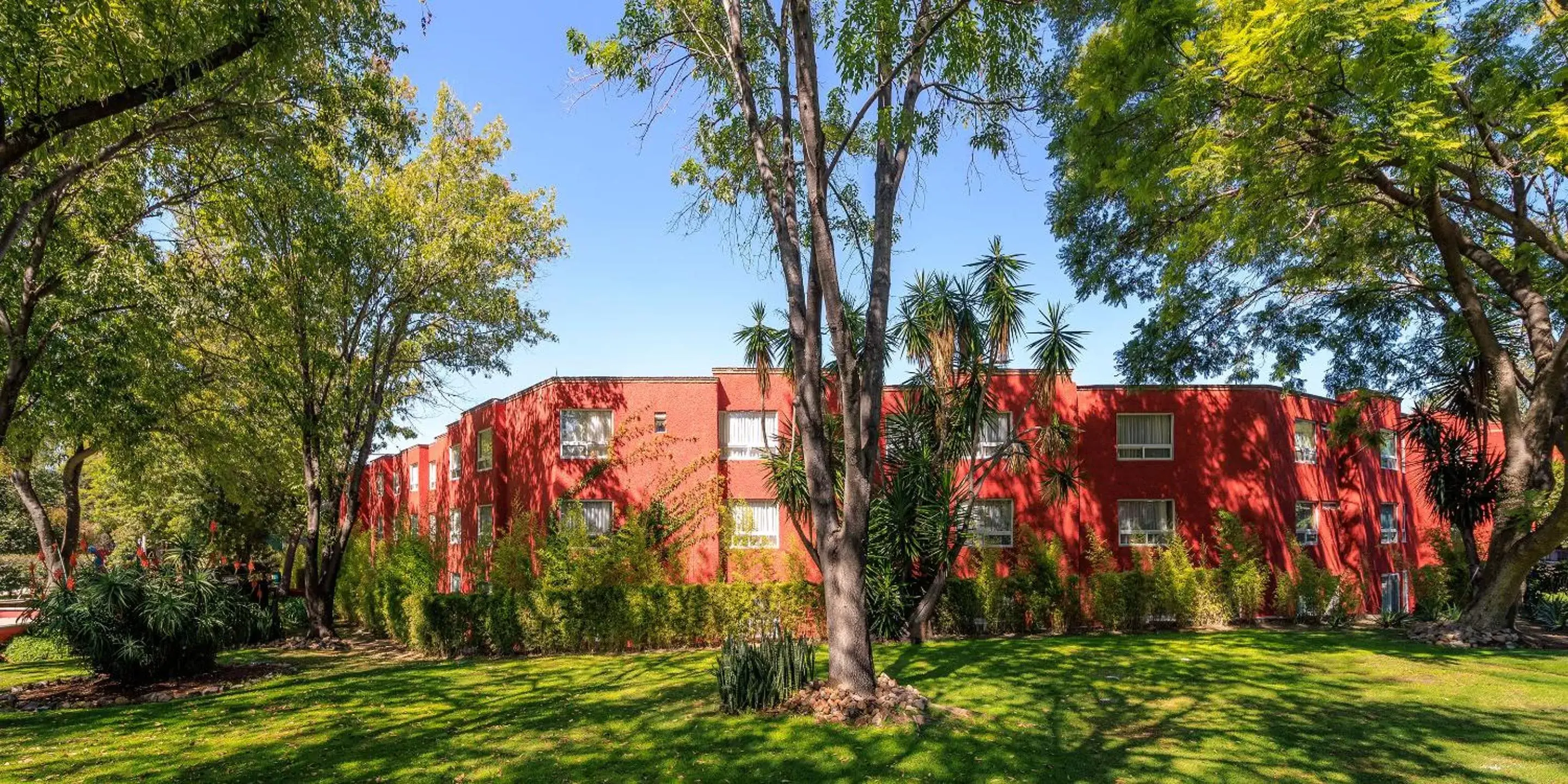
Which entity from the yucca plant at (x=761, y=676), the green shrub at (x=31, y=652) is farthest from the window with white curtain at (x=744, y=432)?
the green shrub at (x=31, y=652)

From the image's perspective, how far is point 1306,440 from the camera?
21.4 m

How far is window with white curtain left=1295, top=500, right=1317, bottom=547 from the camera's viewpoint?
67.8 ft

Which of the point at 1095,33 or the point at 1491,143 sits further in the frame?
the point at 1095,33

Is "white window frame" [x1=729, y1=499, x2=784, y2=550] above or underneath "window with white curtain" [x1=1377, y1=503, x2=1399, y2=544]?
above

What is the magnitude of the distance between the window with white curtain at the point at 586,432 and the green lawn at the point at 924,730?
719 cm

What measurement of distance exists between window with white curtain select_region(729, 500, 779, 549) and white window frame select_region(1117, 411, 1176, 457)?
885 cm

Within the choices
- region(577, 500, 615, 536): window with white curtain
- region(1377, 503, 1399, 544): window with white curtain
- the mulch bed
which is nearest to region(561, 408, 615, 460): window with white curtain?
region(577, 500, 615, 536): window with white curtain

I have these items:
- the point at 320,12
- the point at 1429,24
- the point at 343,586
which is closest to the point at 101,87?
the point at 320,12

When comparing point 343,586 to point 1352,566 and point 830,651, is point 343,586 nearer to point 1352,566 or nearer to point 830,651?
point 830,651

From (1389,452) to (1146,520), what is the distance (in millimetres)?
10466

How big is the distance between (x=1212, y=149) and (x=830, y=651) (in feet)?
25.4

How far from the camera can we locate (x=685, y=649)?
15984 mm

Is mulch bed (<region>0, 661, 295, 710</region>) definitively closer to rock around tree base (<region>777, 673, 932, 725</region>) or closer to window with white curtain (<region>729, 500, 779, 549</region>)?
rock around tree base (<region>777, 673, 932, 725</region>)

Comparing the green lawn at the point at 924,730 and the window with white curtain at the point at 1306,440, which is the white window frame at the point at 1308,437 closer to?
the window with white curtain at the point at 1306,440
